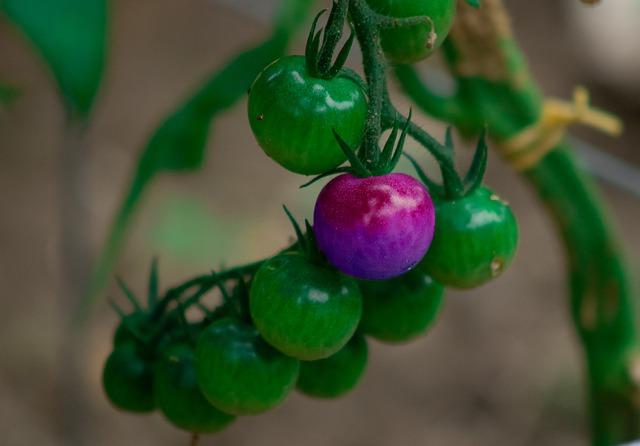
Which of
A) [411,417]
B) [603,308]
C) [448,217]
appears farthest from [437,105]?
[411,417]

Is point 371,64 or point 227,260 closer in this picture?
point 371,64

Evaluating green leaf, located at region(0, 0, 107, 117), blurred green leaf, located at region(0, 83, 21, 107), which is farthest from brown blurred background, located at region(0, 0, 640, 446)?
green leaf, located at region(0, 0, 107, 117)

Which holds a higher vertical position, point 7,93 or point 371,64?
point 371,64

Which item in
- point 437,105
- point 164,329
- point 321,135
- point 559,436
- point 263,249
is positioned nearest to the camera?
point 321,135

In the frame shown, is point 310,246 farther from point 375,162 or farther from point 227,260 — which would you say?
point 227,260

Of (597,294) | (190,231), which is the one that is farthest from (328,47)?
(190,231)

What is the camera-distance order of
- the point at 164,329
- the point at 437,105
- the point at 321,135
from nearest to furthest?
the point at 321,135 < the point at 164,329 < the point at 437,105

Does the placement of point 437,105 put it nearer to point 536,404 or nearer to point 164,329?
point 164,329
